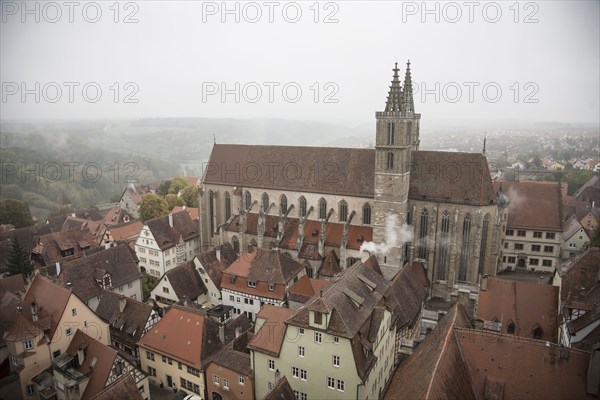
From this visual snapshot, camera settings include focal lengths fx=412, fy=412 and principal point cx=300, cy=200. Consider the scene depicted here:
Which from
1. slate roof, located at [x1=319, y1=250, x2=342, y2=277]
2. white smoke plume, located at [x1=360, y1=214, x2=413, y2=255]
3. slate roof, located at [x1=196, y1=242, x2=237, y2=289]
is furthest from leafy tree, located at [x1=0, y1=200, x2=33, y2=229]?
white smoke plume, located at [x1=360, y1=214, x2=413, y2=255]

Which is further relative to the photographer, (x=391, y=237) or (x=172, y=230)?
(x=172, y=230)

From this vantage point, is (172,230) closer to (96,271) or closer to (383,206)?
(96,271)

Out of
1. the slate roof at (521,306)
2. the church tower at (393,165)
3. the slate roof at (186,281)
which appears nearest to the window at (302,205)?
the church tower at (393,165)

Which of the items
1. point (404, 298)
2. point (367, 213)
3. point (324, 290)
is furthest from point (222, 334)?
point (367, 213)

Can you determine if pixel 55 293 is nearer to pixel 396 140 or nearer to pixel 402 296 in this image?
pixel 402 296

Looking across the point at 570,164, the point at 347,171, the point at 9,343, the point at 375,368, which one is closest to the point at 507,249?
the point at 347,171

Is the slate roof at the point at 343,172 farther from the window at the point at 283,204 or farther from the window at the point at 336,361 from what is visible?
the window at the point at 336,361

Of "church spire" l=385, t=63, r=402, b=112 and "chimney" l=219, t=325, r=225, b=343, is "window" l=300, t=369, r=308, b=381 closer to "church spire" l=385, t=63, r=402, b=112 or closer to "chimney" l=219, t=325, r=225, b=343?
"chimney" l=219, t=325, r=225, b=343
